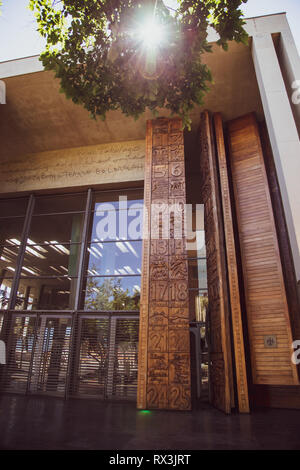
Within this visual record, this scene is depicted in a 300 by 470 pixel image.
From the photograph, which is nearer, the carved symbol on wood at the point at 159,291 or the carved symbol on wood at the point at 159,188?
the carved symbol on wood at the point at 159,291

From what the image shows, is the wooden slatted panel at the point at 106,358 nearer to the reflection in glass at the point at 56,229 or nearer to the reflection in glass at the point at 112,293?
the reflection in glass at the point at 112,293

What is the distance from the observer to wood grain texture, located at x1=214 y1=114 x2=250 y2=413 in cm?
637

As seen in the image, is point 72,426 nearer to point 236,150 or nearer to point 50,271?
point 50,271

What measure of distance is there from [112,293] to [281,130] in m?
6.80

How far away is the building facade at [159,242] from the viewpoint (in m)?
6.79

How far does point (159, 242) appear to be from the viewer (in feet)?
26.7

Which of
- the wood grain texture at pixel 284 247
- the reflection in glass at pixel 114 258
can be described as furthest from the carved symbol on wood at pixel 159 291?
the wood grain texture at pixel 284 247

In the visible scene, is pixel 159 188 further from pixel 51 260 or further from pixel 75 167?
pixel 51 260

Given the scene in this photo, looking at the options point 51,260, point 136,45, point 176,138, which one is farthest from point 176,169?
point 51,260

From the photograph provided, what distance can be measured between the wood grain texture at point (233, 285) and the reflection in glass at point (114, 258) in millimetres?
3206

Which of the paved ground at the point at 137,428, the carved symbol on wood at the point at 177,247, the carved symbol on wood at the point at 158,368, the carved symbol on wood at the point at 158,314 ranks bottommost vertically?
the paved ground at the point at 137,428

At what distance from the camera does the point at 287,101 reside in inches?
267

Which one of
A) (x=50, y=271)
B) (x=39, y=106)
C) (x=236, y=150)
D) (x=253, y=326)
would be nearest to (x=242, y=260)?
(x=253, y=326)

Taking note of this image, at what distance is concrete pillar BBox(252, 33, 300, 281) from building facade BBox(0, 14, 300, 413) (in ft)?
0.11
